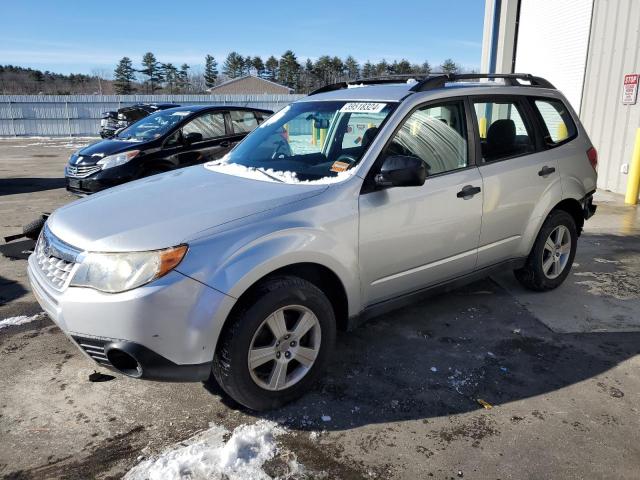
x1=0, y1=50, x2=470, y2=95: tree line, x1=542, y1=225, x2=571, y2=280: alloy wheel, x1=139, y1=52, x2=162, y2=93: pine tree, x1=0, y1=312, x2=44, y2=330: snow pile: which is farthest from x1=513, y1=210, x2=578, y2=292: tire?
x1=139, y1=52, x2=162, y2=93: pine tree

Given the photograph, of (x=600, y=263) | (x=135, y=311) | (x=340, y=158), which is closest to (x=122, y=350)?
(x=135, y=311)

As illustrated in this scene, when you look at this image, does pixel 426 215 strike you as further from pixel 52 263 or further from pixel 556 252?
pixel 52 263

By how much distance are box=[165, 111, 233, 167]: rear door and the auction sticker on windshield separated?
4.63 metres

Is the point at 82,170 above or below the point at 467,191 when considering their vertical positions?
below

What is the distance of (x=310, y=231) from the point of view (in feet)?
9.48

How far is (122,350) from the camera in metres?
2.47

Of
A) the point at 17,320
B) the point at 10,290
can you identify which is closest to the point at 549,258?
the point at 17,320

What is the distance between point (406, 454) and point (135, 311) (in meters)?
1.51

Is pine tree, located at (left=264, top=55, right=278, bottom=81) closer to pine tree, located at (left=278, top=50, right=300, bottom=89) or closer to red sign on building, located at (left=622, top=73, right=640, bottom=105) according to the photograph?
pine tree, located at (left=278, top=50, right=300, bottom=89)

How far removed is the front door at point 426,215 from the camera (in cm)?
324

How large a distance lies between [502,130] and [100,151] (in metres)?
5.92

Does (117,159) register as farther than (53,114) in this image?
No

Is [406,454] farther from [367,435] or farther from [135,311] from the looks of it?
[135,311]

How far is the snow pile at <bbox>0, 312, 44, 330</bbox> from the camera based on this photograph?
13.5ft
